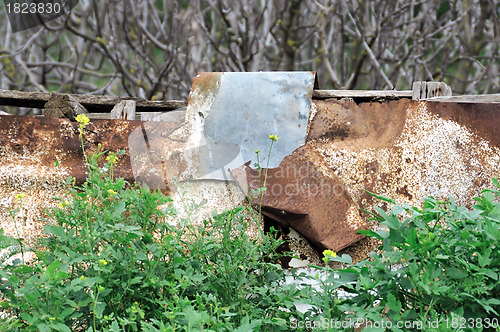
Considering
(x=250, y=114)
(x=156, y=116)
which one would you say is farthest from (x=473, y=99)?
(x=156, y=116)

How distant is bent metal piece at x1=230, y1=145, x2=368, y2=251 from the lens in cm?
231

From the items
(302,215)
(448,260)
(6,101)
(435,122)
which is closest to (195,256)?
(302,215)

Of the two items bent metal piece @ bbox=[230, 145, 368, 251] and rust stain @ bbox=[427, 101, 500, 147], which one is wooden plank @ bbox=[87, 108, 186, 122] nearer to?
bent metal piece @ bbox=[230, 145, 368, 251]

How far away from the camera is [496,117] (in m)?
2.51

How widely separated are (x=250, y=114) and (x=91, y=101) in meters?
0.93

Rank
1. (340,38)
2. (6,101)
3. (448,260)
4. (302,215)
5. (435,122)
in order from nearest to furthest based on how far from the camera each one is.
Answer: (448,260) < (302,215) < (435,122) < (6,101) < (340,38)

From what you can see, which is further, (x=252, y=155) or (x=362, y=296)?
(x=252, y=155)

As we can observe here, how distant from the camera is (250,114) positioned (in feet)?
8.03

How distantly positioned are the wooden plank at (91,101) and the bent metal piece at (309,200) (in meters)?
0.74

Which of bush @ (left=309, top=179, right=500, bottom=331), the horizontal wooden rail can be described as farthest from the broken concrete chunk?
bush @ (left=309, top=179, right=500, bottom=331)

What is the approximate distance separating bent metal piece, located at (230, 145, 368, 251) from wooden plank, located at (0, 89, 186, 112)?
0.74 metres

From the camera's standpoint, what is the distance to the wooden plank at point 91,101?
272 centimetres

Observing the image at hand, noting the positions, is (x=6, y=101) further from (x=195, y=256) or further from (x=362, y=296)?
(x=362, y=296)

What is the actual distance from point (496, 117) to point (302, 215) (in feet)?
3.76
